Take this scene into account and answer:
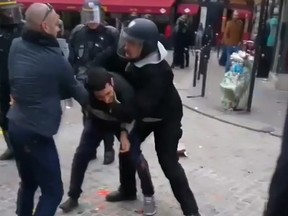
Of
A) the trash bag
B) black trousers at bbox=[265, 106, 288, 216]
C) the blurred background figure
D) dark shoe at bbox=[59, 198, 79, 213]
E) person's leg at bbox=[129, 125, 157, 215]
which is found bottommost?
the blurred background figure

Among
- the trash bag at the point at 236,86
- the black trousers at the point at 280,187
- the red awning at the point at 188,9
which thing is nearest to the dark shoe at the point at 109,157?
the trash bag at the point at 236,86

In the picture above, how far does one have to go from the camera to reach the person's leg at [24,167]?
3.62 m

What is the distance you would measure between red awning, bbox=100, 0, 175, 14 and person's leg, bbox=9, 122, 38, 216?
17914 mm

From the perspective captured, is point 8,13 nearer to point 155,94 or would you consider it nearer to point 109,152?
point 109,152

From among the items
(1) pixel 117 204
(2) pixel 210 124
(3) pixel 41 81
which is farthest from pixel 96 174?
(2) pixel 210 124

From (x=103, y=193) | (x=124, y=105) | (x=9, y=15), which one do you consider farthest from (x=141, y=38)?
(x=9, y=15)

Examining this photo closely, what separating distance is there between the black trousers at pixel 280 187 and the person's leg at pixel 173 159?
2.43m

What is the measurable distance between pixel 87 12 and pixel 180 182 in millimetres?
2313

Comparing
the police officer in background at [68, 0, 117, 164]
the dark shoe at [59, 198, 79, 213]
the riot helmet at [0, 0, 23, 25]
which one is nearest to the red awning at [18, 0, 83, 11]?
the police officer in background at [68, 0, 117, 164]

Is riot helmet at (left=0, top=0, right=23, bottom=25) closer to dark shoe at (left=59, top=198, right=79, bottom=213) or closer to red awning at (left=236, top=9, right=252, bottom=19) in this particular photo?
→ dark shoe at (left=59, top=198, right=79, bottom=213)

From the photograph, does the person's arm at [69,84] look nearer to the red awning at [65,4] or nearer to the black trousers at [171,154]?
→ the black trousers at [171,154]

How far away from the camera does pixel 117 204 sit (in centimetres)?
484

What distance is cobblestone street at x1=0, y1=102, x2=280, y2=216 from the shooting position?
4.83m

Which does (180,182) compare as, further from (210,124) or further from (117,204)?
(210,124)
